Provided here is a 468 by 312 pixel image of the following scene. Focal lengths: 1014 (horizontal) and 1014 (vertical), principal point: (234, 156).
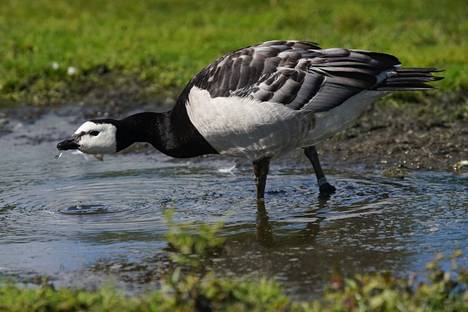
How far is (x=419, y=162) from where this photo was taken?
844 cm

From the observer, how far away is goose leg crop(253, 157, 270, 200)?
24.8ft

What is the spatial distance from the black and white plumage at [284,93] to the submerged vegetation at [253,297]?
7.25 feet

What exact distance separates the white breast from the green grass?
297cm

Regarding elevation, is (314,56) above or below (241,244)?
above

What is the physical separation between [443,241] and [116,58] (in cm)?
590

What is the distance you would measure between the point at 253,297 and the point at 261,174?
8.86 feet

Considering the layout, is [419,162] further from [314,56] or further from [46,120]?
[46,120]

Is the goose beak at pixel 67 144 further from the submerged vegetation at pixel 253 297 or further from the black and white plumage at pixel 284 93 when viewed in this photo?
the submerged vegetation at pixel 253 297

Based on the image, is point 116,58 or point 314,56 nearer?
point 314,56

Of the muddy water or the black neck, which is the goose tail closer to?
the muddy water

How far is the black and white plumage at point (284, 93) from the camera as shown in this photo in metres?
7.22

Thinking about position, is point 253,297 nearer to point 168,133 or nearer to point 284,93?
point 284,93

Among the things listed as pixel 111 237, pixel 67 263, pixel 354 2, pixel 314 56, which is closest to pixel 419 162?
pixel 314 56

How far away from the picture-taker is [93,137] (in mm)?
7887
